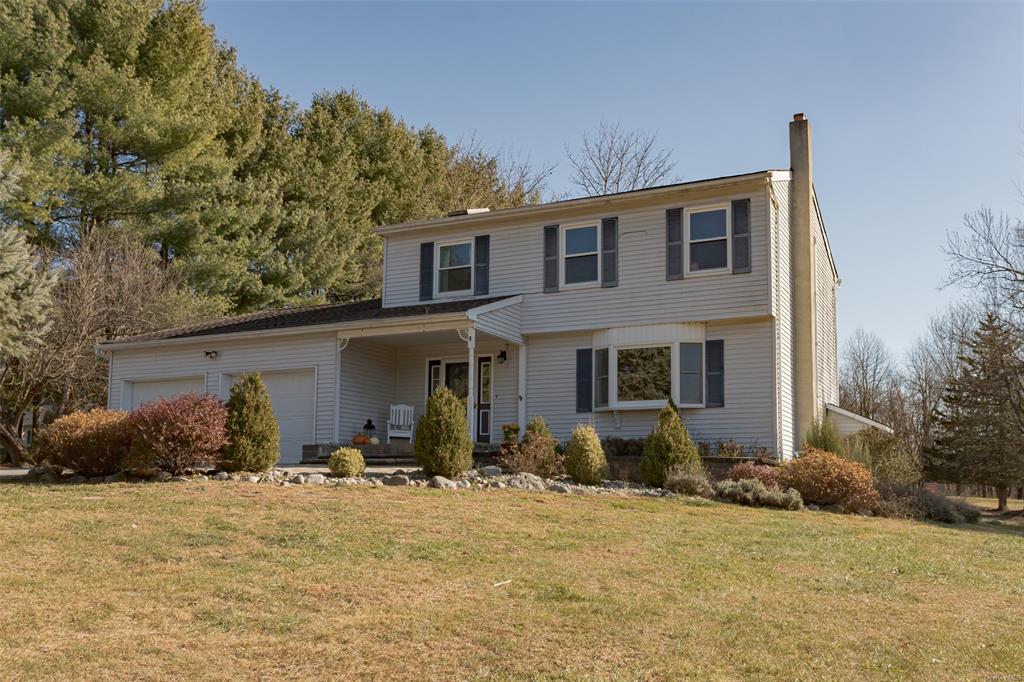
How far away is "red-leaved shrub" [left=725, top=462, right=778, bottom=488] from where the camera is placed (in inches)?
641

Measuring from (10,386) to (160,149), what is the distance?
28.0ft

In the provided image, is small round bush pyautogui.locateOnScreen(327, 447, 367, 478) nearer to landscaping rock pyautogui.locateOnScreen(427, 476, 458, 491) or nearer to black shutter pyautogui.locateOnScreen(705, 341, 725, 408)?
landscaping rock pyautogui.locateOnScreen(427, 476, 458, 491)

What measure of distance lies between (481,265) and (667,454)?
24.5 ft

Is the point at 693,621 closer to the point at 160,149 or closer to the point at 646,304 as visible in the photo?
the point at 646,304

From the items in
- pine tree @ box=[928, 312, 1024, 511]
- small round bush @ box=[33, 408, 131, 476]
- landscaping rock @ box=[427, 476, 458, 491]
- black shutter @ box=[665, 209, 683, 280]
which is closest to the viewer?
landscaping rock @ box=[427, 476, 458, 491]

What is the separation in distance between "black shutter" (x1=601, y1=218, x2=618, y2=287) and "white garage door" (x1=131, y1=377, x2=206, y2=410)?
9.95 metres

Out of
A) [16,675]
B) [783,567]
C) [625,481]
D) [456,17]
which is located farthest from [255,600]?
[456,17]

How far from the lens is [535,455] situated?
16625 millimetres

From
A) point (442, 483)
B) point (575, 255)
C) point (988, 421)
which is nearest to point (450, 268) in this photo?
point (575, 255)

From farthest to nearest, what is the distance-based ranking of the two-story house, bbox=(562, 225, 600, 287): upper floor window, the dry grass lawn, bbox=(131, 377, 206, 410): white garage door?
bbox=(131, 377, 206, 410): white garage door < bbox=(562, 225, 600, 287): upper floor window < the two-story house < the dry grass lawn

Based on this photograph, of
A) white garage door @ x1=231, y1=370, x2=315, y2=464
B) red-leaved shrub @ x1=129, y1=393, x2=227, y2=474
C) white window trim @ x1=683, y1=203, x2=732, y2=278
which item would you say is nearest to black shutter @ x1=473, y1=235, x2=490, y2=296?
white garage door @ x1=231, y1=370, x2=315, y2=464

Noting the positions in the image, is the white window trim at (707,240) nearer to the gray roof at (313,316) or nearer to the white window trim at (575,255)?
the white window trim at (575,255)

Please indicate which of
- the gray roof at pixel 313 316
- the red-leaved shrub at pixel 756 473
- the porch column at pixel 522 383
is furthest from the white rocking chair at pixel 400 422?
the red-leaved shrub at pixel 756 473

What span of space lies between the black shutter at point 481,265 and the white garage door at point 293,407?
14.1 ft
